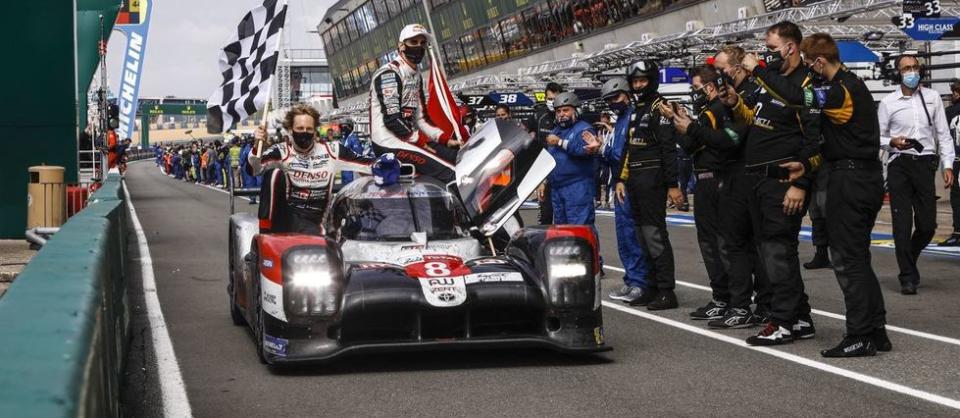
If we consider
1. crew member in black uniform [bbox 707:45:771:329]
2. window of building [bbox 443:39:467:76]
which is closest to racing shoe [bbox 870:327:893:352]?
crew member in black uniform [bbox 707:45:771:329]

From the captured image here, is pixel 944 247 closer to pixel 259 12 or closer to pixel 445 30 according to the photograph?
pixel 259 12

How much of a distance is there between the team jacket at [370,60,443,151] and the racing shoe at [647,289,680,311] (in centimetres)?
206

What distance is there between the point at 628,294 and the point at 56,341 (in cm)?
744

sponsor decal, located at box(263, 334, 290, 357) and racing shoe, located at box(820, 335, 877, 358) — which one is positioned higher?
sponsor decal, located at box(263, 334, 290, 357)

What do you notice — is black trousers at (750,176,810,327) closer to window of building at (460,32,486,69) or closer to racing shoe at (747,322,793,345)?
racing shoe at (747,322,793,345)

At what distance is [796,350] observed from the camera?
7457mm

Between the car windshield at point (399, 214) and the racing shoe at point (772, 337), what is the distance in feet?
6.35

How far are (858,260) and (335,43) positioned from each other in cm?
7689

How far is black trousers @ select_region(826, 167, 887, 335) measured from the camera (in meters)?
7.16

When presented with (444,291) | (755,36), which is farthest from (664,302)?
(755,36)

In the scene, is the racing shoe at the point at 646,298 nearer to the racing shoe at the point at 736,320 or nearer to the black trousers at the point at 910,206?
the racing shoe at the point at 736,320

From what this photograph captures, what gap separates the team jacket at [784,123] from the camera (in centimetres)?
732

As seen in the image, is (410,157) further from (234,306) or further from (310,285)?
(310,285)

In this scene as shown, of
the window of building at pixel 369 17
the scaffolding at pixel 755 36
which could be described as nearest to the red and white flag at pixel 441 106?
the scaffolding at pixel 755 36
